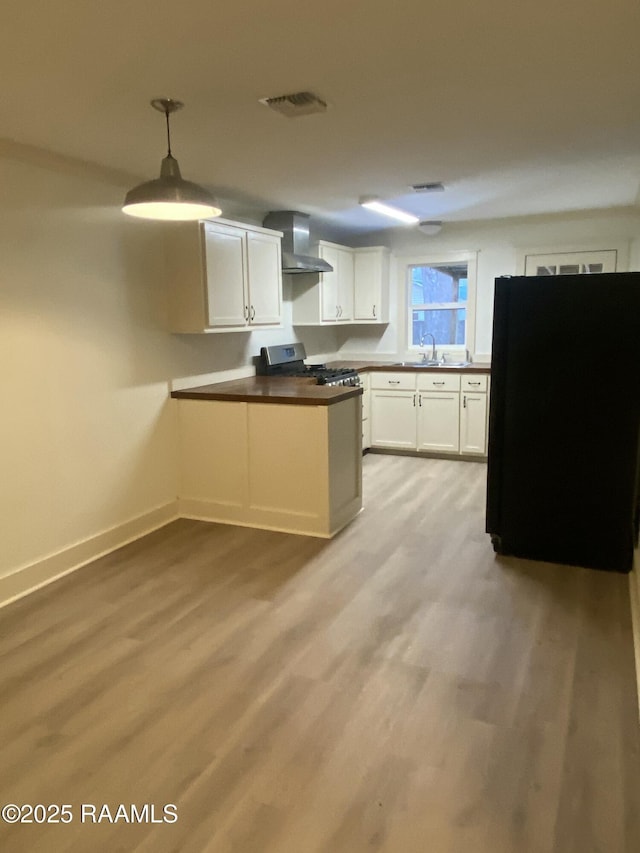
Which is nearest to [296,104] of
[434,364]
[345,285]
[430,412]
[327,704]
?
[327,704]

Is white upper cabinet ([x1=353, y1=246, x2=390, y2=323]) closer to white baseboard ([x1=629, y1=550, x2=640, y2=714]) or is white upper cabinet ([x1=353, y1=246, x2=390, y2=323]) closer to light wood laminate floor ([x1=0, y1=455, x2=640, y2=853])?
light wood laminate floor ([x1=0, y1=455, x2=640, y2=853])

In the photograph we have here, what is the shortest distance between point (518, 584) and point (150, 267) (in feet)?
10.0

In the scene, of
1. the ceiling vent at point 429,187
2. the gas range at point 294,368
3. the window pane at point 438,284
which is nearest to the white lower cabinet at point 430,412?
the gas range at point 294,368

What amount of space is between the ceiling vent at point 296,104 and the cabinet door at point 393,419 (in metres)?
3.68

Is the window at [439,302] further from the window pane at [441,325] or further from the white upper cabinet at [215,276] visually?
the white upper cabinet at [215,276]

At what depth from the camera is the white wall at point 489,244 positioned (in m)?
5.62

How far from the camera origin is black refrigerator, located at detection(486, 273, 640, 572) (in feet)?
10.8

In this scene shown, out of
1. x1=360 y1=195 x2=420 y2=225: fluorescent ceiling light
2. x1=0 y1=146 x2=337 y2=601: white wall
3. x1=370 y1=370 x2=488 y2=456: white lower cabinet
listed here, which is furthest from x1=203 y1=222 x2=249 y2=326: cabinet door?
x1=370 y1=370 x2=488 y2=456: white lower cabinet

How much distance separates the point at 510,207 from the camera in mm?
5254

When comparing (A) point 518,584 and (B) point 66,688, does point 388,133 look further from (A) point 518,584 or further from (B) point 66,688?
(B) point 66,688

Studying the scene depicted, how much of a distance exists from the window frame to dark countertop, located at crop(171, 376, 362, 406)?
7.41 ft

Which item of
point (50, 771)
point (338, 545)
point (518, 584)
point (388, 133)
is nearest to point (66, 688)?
point (50, 771)

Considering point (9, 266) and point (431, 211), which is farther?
point (431, 211)

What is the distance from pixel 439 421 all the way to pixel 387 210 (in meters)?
2.06
